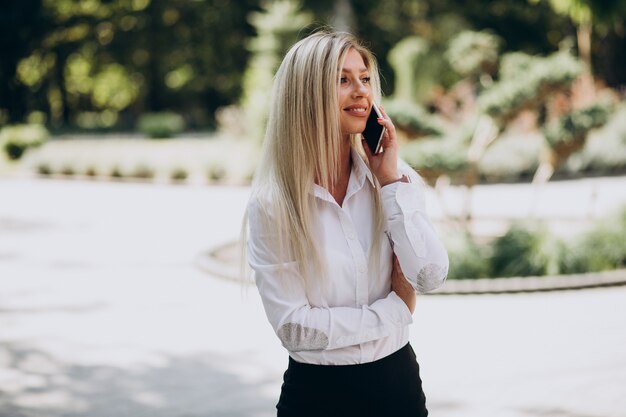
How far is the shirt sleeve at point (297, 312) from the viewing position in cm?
219

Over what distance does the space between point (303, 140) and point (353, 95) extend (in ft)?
0.63

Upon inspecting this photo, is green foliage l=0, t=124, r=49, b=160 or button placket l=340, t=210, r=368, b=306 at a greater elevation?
green foliage l=0, t=124, r=49, b=160

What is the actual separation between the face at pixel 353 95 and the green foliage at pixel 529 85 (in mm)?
7633

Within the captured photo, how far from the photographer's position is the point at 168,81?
5409 centimetres

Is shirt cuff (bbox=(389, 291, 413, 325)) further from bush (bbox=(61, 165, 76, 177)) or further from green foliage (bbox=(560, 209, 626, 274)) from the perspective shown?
bush (bbox=(61, 165, 76, 177))

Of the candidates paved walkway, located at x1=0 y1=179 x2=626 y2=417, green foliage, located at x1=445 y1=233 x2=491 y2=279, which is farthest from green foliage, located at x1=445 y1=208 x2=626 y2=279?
paved walkway, located at x1=0 y1=179 x2=626 y2=417

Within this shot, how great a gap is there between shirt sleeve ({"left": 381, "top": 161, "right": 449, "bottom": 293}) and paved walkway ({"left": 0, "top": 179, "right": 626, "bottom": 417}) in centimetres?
75

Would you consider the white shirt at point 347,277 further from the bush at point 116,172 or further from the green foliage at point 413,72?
the green foliage at point 413,72

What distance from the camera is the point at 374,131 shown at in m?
2.35

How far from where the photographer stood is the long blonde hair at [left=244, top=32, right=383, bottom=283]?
220cm

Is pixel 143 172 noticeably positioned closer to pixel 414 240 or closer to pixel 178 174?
pixel 178 174

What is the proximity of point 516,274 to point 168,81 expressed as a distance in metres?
47.4

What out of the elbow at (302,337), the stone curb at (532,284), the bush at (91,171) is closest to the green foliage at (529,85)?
the stone curb at (532,284)

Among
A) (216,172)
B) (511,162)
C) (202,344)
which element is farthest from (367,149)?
(216,172)
